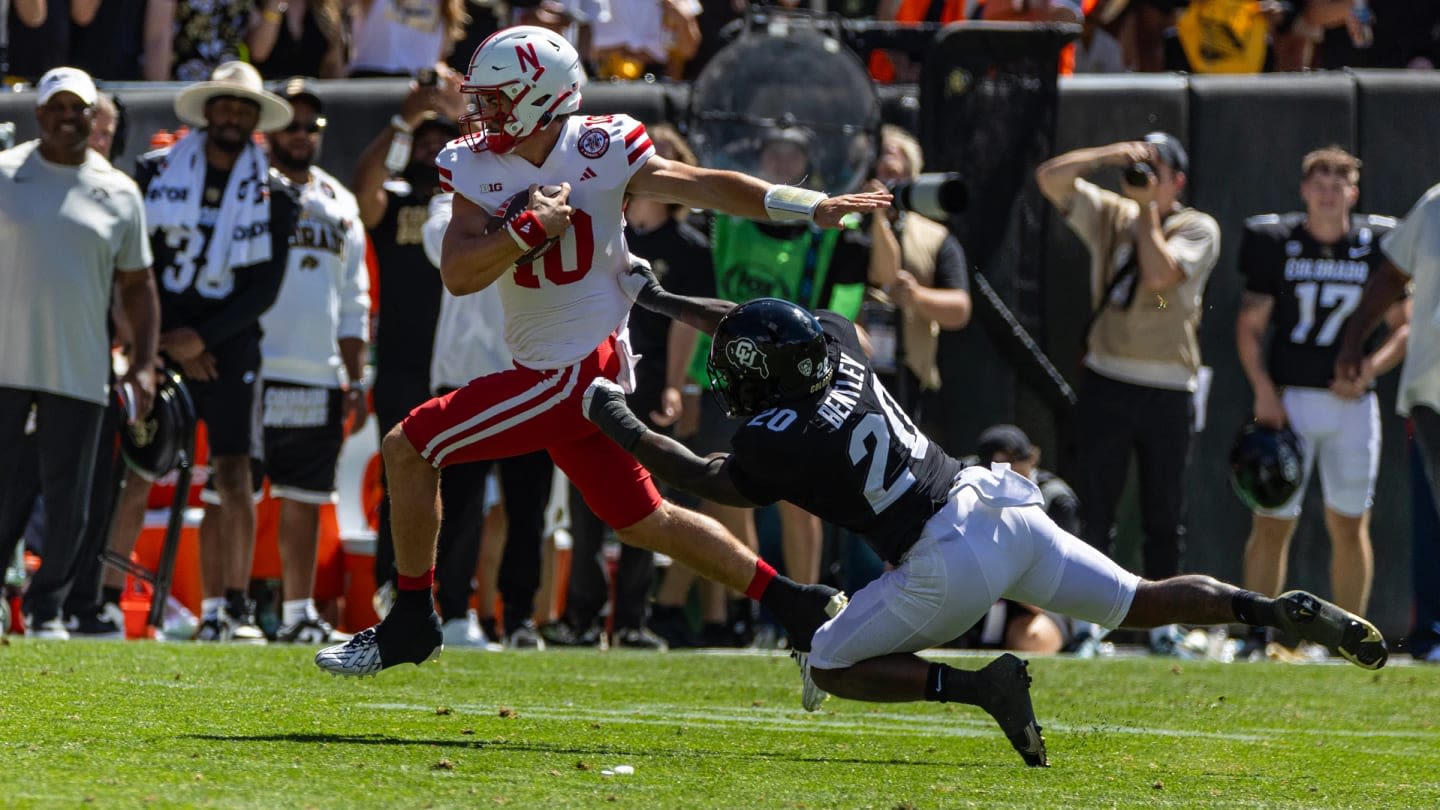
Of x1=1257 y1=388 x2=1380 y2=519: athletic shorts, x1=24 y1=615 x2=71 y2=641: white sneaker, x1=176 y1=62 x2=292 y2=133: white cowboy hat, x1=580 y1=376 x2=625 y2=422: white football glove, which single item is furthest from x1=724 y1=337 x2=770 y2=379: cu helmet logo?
x1=1257 y1=388 x2=1380 y2=519: athletic shorts

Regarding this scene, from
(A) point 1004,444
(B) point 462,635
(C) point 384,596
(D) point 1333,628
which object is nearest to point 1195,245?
(A) point 1004,444

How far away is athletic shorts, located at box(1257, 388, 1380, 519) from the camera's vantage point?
32.1 ft

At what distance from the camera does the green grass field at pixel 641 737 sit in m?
4.71

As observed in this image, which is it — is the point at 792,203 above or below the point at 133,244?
above

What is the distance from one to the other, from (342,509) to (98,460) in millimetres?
1399

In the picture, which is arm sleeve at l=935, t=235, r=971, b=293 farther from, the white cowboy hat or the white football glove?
the white football glove

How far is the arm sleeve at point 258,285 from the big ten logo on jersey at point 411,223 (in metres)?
0.61

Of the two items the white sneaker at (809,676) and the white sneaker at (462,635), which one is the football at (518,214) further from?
the white sneaker at (462,635)

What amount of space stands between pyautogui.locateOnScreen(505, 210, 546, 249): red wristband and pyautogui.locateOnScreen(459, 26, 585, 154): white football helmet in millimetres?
384

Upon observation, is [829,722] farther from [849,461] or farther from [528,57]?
[528,57]

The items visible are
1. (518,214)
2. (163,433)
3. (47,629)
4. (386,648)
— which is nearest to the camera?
(518,214)

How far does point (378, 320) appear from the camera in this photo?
9.70m

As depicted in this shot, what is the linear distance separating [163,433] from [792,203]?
3.85m

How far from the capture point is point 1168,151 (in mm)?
9914
